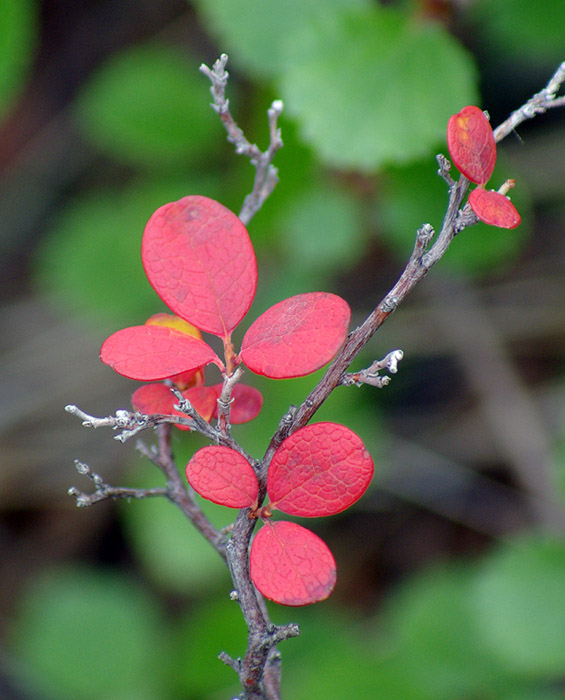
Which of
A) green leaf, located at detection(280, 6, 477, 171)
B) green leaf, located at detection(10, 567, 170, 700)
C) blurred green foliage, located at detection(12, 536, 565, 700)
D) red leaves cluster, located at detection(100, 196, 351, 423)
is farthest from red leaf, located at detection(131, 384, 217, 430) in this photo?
green leaf, located at detection(10, 567, 170, 700)

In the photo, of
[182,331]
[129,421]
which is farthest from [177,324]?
[129,421]

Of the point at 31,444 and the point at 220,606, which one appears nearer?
the point at 220,606

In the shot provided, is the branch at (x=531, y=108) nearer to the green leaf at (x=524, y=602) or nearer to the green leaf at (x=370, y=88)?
the green leaf at (x=370, y=88)

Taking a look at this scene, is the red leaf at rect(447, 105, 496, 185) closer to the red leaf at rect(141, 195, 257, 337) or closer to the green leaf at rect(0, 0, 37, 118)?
the red leaf at rect(141, 195, 257, 337)

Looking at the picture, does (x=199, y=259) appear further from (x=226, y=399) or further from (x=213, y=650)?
(x=213, y=650)

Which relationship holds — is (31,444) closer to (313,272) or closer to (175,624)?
(175,624)

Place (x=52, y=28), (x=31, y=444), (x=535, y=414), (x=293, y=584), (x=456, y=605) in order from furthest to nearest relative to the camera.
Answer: (x=52, y=28) → (x=31, y=444) → (x=535, y=414) → (x=456, y=605) → (x=293, y=584)

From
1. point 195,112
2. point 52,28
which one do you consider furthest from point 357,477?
point 52,28

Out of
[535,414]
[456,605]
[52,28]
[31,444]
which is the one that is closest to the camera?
[456,605]
